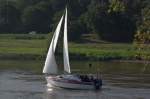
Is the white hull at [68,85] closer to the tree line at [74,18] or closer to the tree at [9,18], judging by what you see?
the tree line at [74,18]

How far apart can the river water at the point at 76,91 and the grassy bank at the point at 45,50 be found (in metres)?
15.8

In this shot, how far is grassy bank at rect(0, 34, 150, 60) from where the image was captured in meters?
98.4

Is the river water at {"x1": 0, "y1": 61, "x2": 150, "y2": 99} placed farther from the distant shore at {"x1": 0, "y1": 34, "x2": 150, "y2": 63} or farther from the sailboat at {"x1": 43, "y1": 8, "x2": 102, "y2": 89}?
the distant shore at {"x1": 0, "y1": 34, "x2": 150, "y2": 63}

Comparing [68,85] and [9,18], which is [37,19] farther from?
[68,85]

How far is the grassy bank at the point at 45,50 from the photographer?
9844 centimetres

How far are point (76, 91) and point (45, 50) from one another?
1571 inches

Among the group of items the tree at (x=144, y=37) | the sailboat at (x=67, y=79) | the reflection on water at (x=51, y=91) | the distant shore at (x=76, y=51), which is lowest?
the distant shore at (x=76, y=51)

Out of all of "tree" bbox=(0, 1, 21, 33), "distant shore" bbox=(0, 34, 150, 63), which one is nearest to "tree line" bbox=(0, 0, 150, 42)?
"tree" bbox=(0, 1, 21, 33)

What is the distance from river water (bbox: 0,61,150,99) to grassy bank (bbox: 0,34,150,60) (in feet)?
51.9

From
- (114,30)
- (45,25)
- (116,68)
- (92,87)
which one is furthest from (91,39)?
(92,87)

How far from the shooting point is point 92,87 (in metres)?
61.9

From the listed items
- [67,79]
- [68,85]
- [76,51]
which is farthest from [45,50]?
[68,85]

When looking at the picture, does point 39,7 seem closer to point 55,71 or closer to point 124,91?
point 55,71

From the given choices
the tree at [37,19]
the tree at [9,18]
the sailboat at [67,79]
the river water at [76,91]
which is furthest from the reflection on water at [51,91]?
the tree at [9,18]
